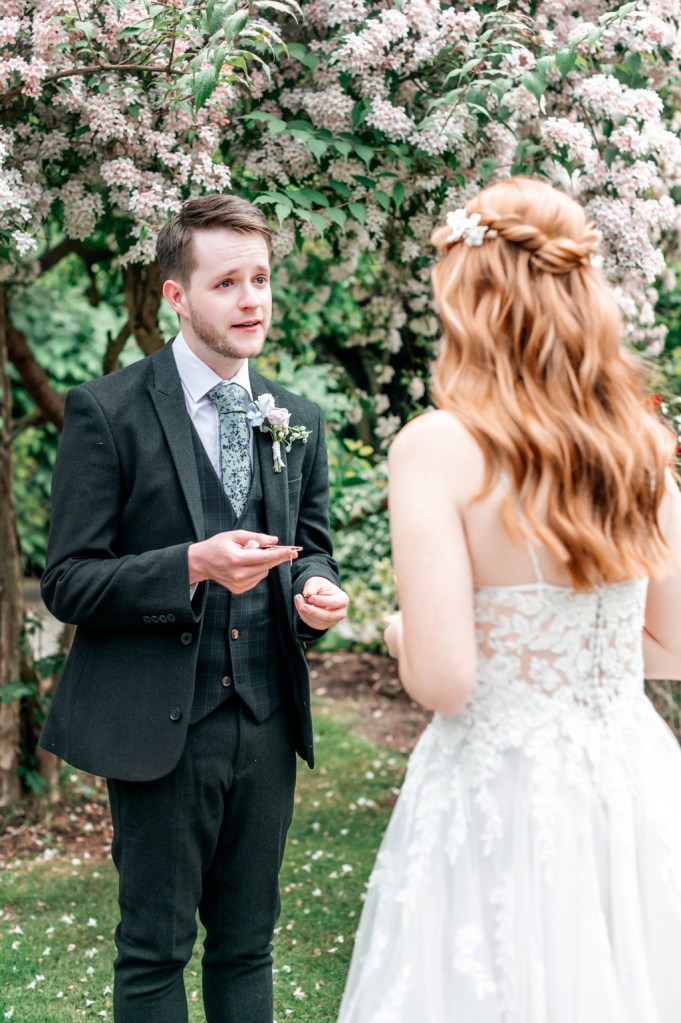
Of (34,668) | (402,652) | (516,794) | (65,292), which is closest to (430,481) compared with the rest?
(402,652)

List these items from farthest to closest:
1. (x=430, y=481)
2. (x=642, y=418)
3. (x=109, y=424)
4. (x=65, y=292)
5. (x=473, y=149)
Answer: (x=65, y=292) < (x=473, y=149) < (x=109, y=424) < (x=642, y=418) < (x=430, y=481)

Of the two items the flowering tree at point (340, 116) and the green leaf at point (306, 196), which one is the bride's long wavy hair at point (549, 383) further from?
the green leaf at point (306, 196)

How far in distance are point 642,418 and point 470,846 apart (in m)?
0.79

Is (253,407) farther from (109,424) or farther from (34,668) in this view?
(34,668)

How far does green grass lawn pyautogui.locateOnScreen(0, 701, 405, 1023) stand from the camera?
3451mm

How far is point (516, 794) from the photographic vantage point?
1.85 m

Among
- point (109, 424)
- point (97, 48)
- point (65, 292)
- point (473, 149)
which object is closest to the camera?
point (109, 424)

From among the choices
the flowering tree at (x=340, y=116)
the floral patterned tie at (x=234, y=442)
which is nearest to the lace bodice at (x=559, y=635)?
the floral patterned tie at (x=234, y=442)

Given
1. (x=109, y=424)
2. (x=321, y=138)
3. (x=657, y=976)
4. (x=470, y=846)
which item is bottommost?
(x=657, y=976)

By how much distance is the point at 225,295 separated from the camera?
247 centimetres

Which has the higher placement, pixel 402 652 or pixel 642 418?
pixel 642 418

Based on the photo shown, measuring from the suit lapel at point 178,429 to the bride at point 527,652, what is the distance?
720 mm

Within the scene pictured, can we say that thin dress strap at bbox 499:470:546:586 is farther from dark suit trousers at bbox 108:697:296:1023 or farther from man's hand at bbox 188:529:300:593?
dark suit trousers at bbox 108:697:296:1023

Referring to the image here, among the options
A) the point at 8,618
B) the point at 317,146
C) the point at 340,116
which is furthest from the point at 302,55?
the point at 8,618
